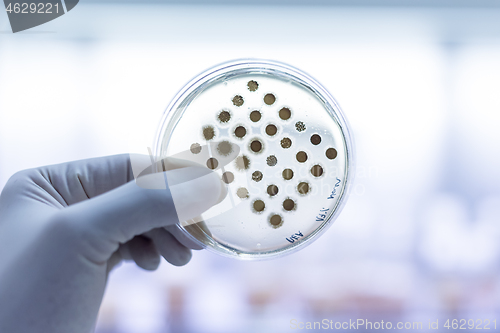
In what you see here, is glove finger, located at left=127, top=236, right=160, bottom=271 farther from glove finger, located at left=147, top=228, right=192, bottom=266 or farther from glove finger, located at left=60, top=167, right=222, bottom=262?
glove finger, located at left=60, top=167, right=222, bottom=262

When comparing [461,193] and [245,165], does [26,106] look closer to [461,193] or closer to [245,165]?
[245,165]

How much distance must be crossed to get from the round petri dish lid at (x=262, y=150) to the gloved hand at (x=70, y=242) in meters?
0.06

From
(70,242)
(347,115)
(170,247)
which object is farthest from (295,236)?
(347,115)

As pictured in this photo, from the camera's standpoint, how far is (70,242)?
2.06 feet

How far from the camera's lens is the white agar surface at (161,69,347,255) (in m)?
0.71

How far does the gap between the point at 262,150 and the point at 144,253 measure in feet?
1.59

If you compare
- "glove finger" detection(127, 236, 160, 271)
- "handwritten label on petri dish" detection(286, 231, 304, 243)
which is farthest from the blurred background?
"handwritten label on petri dish" detection(286, 231, 304, 243)

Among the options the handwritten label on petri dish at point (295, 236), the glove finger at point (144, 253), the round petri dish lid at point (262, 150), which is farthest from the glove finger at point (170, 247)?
the handwritten label on petri dish at point (295, 236)

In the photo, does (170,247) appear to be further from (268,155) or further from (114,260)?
(268,155)

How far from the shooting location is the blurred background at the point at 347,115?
1.45m

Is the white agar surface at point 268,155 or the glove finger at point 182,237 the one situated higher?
the white agar surface at point 268,155

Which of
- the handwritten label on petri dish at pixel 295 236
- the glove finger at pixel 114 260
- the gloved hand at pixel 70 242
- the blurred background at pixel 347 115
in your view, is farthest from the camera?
the blurred background at pixel 347 115

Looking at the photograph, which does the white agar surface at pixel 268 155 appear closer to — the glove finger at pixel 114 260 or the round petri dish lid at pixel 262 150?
the round petri dish lid at pixel 262 150

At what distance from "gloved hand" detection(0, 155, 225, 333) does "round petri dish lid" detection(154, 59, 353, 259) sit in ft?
0.20
